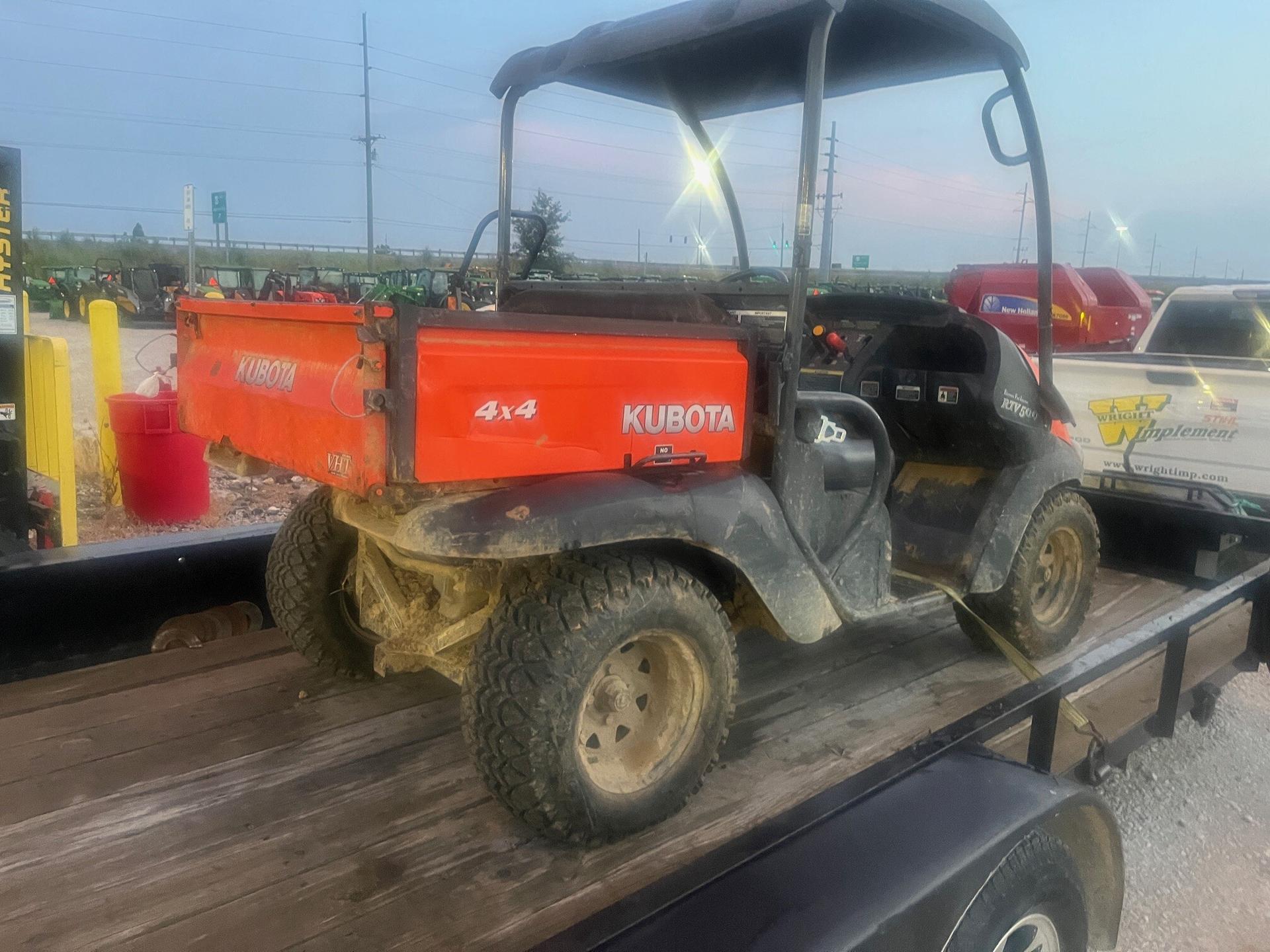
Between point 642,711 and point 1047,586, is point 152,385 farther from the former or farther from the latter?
point 1047,586

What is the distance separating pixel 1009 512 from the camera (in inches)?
129

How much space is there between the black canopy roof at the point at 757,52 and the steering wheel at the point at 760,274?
660mm

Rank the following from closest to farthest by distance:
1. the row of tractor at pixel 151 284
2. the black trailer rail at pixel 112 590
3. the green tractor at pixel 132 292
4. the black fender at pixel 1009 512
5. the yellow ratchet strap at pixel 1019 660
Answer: the yellow ratchet strap at pixel 1019 660, the black trailer rail at pixel 112 590, the black fender at pixel 1009 512, the row of tractor at pixel 151 284, the green tractor at pixel 132 292

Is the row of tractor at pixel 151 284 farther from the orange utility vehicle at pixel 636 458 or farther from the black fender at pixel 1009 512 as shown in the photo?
the black fender at pixel 1009 512

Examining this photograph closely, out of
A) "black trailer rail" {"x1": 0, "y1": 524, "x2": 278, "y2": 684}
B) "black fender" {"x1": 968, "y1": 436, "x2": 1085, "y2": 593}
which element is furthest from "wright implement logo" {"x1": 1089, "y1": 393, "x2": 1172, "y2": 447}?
"black trailer rail" {"x1": 0, "y1": 524, "x2": 278, "y2": 684}

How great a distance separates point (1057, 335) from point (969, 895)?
39.6 feet

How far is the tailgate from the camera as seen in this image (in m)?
1.95

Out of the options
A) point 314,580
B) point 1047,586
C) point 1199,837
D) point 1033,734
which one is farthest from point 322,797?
point 1199,837

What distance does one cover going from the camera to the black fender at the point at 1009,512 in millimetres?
3213

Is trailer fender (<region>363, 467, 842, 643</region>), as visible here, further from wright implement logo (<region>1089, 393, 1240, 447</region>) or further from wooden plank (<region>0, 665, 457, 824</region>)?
wright implement logo (<region>1089, 393, 1240, 447</region>)

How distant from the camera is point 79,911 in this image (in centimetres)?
189

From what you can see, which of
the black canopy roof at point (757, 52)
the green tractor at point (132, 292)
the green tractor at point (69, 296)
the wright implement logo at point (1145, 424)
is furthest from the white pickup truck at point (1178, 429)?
the green tractor at point (69, 296)

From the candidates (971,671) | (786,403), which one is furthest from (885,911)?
(971,671)

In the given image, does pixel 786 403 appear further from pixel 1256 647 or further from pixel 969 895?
pixel 1256 647
